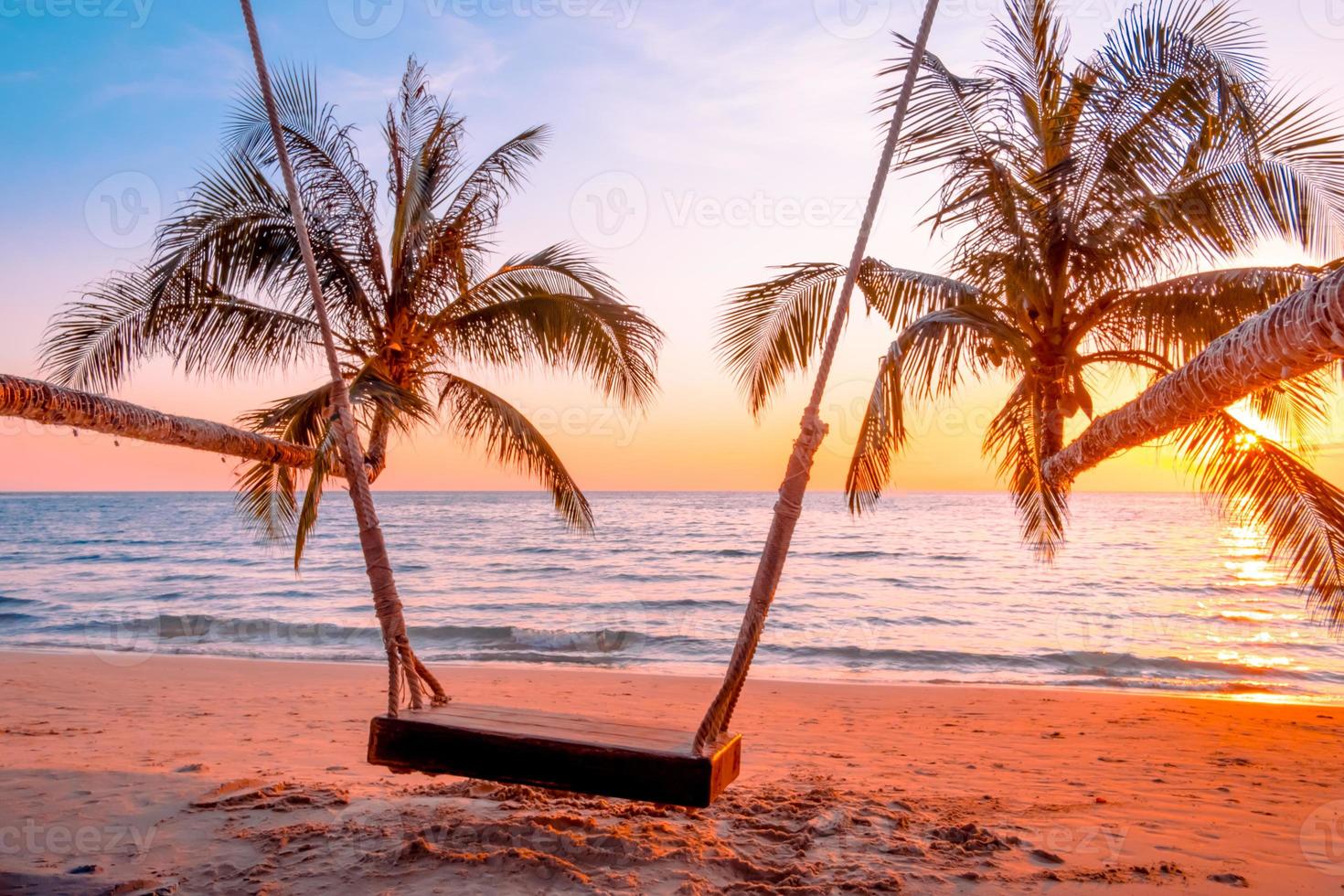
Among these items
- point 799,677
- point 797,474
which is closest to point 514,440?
point 797,474

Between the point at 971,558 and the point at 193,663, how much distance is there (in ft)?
62.9

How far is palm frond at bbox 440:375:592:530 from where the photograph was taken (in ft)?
18.7

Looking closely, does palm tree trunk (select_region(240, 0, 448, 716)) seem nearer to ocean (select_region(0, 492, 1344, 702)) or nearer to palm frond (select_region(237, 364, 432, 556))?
palm frond (select_region(237, 364, 432, 556))

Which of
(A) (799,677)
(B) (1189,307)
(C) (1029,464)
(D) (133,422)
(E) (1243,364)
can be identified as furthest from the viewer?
(A) (799,677)

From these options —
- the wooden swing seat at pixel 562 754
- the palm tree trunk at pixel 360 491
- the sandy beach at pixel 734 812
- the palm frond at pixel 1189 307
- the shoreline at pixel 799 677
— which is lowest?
the shoreline at pixel 799 677

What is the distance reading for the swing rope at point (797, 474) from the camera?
2.73 meters

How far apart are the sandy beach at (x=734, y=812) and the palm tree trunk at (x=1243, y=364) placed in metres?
1.77

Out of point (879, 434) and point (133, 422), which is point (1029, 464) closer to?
point (879, 434)

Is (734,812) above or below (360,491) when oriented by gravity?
below

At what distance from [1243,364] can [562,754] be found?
8.00 ft

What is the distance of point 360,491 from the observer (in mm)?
3230

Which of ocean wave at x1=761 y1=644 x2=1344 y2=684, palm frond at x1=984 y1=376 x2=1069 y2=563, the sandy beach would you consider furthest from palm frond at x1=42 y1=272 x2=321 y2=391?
ocean wave at x1=761 y1=644 x2=1344 y2=684

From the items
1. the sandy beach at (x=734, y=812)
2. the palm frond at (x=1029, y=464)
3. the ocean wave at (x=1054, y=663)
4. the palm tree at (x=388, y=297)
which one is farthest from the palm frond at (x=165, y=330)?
the ocean wave at (x=1054, y=663)

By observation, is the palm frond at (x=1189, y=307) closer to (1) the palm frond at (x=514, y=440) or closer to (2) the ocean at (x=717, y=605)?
(2) the ocean at (x=717, y=605)
